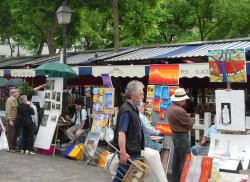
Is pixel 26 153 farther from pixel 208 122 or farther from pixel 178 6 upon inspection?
pixel 178 6

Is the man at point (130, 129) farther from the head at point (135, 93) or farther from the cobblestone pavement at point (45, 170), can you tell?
the cobblestone pavement at point (45, 170)

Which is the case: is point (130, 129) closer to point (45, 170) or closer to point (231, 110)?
point (231, 110)

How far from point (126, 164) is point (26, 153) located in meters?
6.78

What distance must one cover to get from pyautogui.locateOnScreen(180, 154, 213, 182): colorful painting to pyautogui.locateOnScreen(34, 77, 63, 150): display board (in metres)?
6.26

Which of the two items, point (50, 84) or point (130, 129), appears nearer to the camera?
point (130, 129)

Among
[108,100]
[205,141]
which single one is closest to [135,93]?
[205,141]

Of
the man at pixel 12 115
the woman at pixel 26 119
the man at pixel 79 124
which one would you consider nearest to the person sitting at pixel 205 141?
the man at pixel 79 124

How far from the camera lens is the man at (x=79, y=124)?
424 inches

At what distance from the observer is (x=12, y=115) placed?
11078mm

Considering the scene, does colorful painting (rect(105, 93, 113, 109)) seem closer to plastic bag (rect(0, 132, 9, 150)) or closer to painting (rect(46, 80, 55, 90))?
painting (rect(46, 80, 55, 90))

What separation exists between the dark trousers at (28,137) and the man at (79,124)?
3.36ft

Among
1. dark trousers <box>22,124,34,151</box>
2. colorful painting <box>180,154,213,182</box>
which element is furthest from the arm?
dark trousers <box>22,124,34,151</box>

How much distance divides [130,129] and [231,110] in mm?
1957

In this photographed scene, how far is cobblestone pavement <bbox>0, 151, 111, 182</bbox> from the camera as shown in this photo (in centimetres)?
776
